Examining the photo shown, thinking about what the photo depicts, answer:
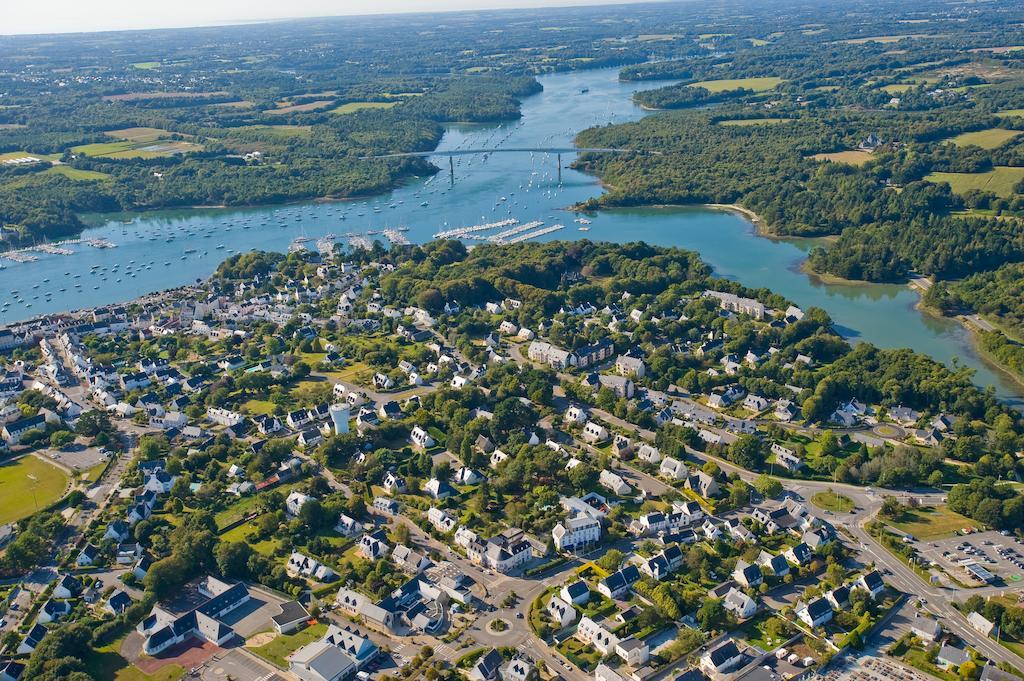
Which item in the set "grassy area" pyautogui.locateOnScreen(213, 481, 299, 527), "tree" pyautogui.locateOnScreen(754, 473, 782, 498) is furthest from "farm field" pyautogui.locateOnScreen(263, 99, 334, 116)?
"tree" pyautogui.locateOnScreen(754, 473, 782, 498)

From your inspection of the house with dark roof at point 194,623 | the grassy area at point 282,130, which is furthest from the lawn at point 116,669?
the grassy area at point 282,130

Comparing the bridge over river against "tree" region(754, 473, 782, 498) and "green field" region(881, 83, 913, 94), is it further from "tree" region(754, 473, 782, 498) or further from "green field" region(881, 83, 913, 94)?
"tree" region(754, 473, 782, 498)

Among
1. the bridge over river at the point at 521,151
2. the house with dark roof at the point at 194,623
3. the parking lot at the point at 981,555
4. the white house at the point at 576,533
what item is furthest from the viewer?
the bridge over river at the point at 521,151

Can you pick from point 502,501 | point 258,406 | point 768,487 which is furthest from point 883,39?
point 502,501

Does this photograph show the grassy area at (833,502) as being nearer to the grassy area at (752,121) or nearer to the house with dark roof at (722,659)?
the house with dark roof at (722,659)

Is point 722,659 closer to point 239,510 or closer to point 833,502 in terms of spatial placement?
point 833,502

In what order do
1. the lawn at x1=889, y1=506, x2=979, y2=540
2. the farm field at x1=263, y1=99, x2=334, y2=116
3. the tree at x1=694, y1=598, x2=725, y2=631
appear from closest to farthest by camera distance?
the tree at x1=694, y1=598, x2=725, y2=631
the lawn at x1=889, y1=506, x2=979, y2=540
the farm field at x1=263, y1=99, x2=334, y2=116
